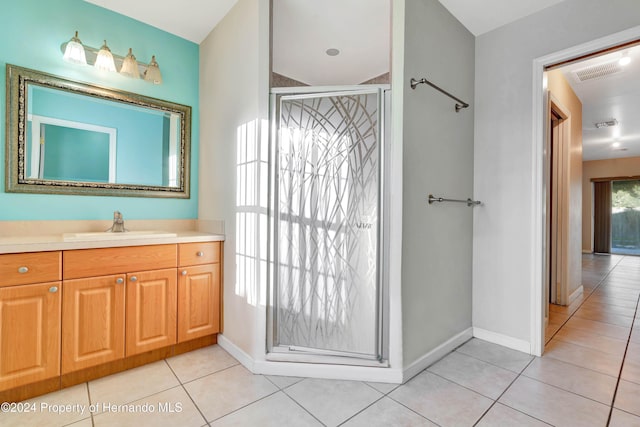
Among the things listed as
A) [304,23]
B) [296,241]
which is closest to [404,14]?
[304,23]

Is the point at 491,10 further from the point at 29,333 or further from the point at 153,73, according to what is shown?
the point at 29,333

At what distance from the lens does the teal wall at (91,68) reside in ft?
6.49

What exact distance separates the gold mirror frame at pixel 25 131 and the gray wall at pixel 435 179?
1.99 m

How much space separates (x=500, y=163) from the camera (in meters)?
2.45

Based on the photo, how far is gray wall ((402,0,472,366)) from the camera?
194 cm

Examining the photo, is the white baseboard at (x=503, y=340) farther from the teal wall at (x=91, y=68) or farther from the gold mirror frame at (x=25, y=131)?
the gold mirror frame at (x=25, y=131)

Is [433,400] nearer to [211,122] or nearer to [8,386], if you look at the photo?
[8,386]

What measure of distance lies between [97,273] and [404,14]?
2451mm

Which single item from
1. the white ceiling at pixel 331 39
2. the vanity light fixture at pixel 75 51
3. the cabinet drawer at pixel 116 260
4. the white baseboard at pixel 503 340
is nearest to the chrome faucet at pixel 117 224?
the cabinet drawer at pixel 116 260

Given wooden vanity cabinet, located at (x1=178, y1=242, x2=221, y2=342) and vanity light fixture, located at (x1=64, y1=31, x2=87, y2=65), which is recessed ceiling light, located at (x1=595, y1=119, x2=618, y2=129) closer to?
wooden vanity cabinet, located at (x1=178, y1=242, x2=221, y2=342)

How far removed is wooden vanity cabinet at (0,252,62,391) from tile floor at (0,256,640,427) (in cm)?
19

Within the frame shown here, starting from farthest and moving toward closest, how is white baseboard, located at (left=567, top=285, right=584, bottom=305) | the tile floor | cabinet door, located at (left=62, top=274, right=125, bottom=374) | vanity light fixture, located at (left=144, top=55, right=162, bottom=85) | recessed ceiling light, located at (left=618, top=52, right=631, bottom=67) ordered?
white baseboard, located at (left=567, top=285, right=584, bottom=305) < recessed ceiling light, located at (left=618, top=52, right=631, bottom=67) < vanity light fixture, located at (left=144, top=55, right=162, bottom=85) < cabinet door, located at (left=62, top=274, right=125, bottom=374) < the tile floor

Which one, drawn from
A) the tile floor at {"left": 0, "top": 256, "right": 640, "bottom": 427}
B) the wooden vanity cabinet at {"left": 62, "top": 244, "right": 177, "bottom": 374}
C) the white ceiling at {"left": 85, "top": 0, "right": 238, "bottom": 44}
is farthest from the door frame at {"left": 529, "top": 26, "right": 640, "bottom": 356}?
the wooden vanity cabinet at {"left": 62, "top": 244, "right": 177, "bottom": 374}

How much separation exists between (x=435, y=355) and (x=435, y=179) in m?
1.25
